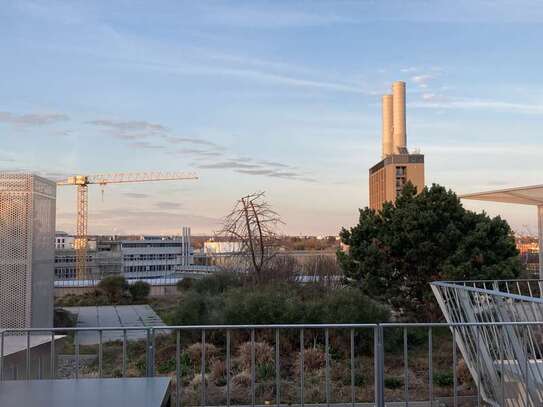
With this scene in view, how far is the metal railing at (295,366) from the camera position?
5375 mm

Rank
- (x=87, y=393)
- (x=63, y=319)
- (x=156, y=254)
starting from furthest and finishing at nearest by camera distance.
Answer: (x=156, y=254) < (x=63, y=319) < (x=87, y=393)

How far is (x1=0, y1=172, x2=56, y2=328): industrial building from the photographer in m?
9.06

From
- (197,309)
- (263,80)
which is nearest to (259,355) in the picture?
(197,309)

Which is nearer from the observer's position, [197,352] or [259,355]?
[259,355]

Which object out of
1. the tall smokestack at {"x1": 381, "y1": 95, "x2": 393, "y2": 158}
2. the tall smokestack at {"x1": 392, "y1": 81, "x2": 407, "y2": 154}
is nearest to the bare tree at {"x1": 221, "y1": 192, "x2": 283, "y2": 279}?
the tall smokestack at {"x1": 392, "y1": 81, "x2": 407, "y2": 154}

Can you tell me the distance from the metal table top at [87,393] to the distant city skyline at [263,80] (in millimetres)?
8117

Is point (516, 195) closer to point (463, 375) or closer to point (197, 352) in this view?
point (463, 375)

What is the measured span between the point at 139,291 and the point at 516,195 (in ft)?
51.2

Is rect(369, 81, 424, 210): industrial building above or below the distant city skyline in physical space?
above

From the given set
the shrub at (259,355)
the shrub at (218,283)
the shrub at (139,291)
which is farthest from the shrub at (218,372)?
the shrub at (139,291)

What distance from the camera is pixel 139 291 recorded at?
73.3 feet

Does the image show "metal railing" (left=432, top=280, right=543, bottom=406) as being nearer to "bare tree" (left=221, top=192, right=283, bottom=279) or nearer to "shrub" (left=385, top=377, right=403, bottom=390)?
"shrub" (left=385, top=377, right=403, bottom=390)

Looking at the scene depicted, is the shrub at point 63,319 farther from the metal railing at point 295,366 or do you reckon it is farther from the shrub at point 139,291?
the shrub at point 139,291

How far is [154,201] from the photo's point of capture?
122 feet
